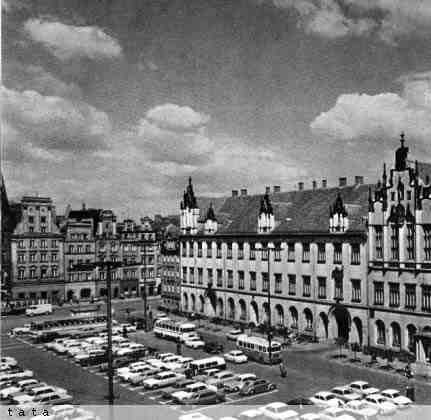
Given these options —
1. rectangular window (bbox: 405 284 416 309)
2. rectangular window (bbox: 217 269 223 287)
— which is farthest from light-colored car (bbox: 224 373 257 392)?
rectangular window (bbox: 217 269 223 287)

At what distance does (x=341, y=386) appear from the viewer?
1799 inches

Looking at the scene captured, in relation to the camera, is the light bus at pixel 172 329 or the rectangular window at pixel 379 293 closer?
the rectangular window at pixel 379 293

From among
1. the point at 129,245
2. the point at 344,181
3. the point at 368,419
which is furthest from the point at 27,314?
the point at 368,419

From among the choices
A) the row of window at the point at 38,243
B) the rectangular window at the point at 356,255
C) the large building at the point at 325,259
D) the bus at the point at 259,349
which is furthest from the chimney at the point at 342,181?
the row of window at the point at 38,243

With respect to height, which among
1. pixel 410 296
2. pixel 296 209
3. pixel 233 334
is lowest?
pixel 233 334

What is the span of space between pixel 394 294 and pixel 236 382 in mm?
20766

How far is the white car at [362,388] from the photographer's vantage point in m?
42.9

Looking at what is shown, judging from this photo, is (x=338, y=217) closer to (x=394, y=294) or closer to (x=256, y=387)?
(x=394, y=294)

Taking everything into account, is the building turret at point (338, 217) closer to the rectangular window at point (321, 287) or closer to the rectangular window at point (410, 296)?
the rectangular window at point (321, 287)

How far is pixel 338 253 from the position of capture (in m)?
64.5

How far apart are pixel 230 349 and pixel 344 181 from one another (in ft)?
85.4

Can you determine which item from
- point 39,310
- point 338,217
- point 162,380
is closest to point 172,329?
point 162,380

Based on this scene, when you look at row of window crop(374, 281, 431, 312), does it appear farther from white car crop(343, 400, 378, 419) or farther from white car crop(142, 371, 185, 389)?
white car crop(142, 371, 185, 389)

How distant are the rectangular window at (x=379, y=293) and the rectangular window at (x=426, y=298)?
503 centimetres
